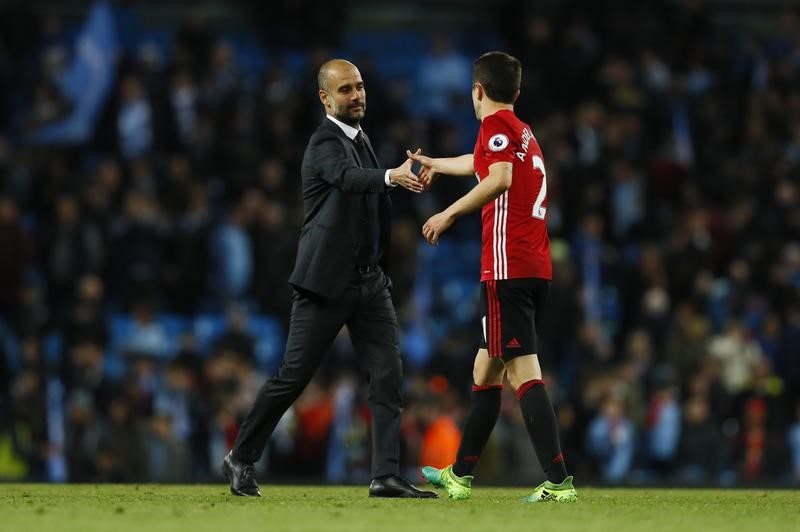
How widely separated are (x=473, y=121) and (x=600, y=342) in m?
4.52

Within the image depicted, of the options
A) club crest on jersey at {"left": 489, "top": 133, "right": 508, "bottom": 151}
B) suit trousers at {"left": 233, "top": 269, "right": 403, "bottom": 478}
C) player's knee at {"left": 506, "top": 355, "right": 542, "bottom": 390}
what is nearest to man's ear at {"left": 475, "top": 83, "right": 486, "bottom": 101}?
club crest on jersey at {"left": 489, "top": 133, "right": 508, "bottom": 151}

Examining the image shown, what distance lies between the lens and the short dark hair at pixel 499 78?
321 inches

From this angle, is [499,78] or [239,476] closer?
[499,78]

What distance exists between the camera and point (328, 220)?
27.7 ft

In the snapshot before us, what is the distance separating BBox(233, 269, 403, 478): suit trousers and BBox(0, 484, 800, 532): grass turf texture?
31 centimetres

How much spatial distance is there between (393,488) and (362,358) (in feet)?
2.46

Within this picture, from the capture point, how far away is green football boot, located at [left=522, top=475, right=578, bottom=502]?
795 cm

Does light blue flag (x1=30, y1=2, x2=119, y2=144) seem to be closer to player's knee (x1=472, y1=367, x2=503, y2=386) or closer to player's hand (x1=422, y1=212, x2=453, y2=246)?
player's knee (x1=472, y1=367, x2=503, y2=386)

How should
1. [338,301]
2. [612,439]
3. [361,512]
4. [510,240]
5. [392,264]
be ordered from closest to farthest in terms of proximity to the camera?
[361,512]
[510,240]
[338,301]
[612,439]
[392,264]

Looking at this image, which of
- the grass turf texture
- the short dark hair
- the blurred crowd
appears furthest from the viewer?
the blurred crowd

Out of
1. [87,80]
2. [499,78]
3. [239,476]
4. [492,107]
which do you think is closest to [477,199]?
[492,107]

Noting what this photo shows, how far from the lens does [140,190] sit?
16.8 meters

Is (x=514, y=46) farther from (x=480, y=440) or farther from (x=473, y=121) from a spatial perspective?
(x=480, y=440)

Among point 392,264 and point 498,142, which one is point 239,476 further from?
point 392,264
